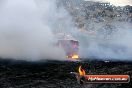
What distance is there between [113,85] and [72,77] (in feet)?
32.7

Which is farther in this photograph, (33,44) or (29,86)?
(33,44)

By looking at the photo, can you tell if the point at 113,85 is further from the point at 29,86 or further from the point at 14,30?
the point at 14,30

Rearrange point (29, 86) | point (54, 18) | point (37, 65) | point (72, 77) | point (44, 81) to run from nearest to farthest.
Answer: point (29, 86) < point (44, 81) < point (72, 77) < point (37, 65) < point (54, 18)

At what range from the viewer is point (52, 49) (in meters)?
95.1

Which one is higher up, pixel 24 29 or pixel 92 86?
pixel 24 29

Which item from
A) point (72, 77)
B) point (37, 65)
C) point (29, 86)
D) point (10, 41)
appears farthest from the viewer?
point (10, 41)

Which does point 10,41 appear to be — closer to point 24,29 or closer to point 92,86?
point 24,29

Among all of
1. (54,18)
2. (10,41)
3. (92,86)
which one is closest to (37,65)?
(10,41)

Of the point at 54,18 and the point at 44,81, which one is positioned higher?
the point at 54,18

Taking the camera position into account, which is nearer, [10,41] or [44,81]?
[44,81]

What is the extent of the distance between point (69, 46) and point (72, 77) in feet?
107

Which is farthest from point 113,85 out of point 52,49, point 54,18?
point 54,18

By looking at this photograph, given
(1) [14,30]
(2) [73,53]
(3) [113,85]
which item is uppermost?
(1) [14,30]

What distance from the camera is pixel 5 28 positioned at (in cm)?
9362
